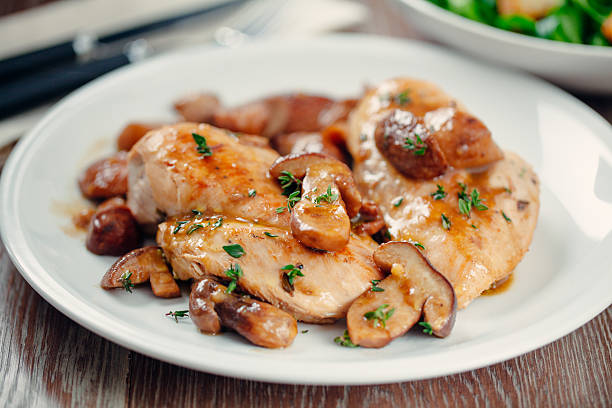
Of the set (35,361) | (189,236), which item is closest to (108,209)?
(189,236)

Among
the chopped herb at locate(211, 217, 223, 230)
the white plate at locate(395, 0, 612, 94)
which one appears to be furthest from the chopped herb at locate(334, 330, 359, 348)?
the white plate at locate(395, 0, 612, 94)

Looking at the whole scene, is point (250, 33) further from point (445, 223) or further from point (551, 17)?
point (445, 223)

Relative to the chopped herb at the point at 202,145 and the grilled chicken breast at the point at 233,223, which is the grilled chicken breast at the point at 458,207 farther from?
the chopped herb at the point at 202,145

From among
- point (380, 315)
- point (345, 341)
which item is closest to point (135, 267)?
point (345, 341)

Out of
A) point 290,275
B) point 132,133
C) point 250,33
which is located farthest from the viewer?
point 250,33

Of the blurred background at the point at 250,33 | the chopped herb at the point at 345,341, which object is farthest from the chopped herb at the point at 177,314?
the blurred background at the point at 250,33

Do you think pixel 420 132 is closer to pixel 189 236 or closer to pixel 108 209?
pixel 189 236
